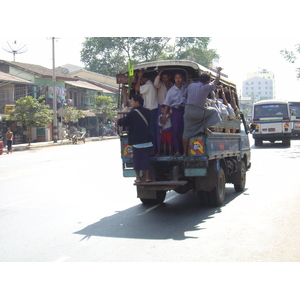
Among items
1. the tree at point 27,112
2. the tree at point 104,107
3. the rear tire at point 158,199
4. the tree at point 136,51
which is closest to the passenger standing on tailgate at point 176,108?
the rear tire at point 158,199

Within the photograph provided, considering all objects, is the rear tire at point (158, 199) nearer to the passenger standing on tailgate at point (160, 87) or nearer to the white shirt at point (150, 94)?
the passenger standing on tailgate at point (160, 87)

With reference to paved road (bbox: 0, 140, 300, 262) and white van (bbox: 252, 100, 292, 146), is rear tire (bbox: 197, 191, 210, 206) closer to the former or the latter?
paved road (bbox: 0, 140, 300, 262)

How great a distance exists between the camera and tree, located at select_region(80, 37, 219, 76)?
72.2 meters

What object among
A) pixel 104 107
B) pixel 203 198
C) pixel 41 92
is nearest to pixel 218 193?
pixel 203 198

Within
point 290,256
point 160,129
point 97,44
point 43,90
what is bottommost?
point 290,256

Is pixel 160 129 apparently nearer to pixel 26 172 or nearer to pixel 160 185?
pixel 160 185

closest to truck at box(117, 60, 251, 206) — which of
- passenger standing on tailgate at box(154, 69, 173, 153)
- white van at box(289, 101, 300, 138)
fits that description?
passenger standing on tailgate at box(154, 69, 173, 153)

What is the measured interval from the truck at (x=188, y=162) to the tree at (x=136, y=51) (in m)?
60.6

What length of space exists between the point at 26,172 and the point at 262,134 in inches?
678

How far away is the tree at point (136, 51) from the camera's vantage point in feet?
237

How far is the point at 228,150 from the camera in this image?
32.5 feet

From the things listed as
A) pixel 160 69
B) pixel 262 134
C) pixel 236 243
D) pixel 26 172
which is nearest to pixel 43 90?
pixel 262 134

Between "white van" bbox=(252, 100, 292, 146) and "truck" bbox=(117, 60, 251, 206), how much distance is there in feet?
64.3

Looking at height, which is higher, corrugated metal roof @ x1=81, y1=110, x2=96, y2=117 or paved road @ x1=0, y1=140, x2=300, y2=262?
corrugated metal roof @ x1=81, y1=110, x2=96, y2=117
